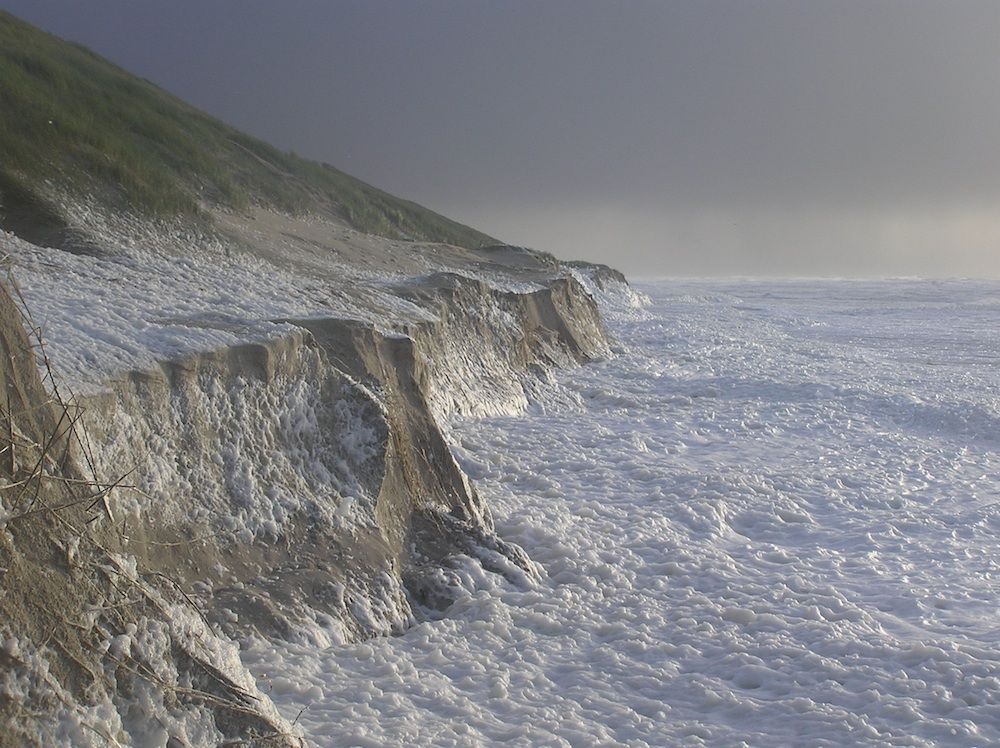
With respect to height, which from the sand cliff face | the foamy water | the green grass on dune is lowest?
the foamy water

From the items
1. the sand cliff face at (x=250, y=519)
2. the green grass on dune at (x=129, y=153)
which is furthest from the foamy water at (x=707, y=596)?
the green grass on dune at (x=129, y=153)

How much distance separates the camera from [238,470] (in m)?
6.48

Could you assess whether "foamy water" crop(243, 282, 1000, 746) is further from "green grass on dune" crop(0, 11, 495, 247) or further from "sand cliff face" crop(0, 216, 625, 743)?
"green grass on dune" crop(0, 11, 495, 247)

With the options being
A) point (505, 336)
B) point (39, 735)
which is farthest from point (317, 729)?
point (505, 336)

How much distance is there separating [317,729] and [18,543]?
190 centimetres

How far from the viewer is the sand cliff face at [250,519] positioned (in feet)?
12.6

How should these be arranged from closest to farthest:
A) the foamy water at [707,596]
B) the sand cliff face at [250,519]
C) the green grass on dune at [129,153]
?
the sand cliff face at [250,519], the foamy water at [707,596], the green grass on dune at [129,153]

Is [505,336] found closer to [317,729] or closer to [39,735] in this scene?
[317,729]

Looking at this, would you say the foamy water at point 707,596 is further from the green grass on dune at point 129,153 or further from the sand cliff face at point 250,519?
the green grass on dune at point 129,153

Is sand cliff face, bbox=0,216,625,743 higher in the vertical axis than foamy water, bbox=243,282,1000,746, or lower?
higher

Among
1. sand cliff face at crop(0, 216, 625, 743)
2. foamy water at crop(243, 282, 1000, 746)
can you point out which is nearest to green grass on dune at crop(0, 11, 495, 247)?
foamy water at crop(243, 282, 1000, 746)

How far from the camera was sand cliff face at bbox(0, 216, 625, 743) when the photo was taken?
385 cm

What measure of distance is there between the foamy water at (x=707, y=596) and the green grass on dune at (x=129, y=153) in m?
6.64

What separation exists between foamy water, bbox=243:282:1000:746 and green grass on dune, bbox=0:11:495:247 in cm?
664
